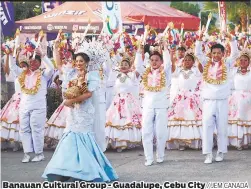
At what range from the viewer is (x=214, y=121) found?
30.0 ft

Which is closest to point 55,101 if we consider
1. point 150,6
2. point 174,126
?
point 174,126

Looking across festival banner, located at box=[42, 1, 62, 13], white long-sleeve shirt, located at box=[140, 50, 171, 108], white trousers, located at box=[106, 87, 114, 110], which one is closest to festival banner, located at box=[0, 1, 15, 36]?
white trousers, located at box=[106, 87, 114, 110]

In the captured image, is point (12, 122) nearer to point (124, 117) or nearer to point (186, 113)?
point (124, 117)

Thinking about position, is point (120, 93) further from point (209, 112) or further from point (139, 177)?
point (139, 177)

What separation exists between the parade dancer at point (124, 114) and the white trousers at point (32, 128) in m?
1.38

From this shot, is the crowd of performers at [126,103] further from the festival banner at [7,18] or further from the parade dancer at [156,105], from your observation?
the festival banner at [7,18]

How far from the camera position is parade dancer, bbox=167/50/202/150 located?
1022 cm

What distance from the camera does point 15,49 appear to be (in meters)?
10.1

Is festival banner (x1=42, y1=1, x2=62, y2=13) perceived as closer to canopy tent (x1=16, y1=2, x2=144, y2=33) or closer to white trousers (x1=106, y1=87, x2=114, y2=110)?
canopy tent (x1=16, y1=2, x2=144, y2=33)

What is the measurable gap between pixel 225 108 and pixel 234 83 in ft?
5.16

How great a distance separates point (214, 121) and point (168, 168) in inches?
43.5

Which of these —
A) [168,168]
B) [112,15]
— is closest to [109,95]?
[112,15]

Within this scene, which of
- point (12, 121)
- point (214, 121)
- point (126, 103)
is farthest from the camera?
point (126, 103)

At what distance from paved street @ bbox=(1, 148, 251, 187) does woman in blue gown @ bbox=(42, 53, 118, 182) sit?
630 mm
